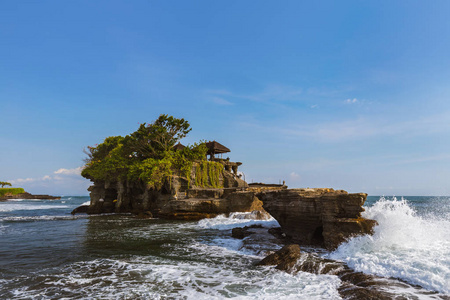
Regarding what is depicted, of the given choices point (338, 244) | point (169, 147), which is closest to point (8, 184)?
point (169, 147)

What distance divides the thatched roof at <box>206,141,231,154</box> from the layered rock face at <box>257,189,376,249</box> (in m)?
24.8

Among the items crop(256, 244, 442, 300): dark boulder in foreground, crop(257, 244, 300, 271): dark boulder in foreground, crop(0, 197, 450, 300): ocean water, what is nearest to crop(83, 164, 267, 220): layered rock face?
crop(0, 197, 450, 300): ocean water

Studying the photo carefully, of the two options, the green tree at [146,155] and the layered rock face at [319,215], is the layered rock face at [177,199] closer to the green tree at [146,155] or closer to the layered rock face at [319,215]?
the green tree at [146,155]

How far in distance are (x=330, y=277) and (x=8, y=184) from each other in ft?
404

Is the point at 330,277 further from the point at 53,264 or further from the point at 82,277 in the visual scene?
the point at 53,264

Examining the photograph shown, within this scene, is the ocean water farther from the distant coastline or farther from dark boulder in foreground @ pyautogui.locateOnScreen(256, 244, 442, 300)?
the distant coastline

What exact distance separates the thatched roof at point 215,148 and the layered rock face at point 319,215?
2481 cm

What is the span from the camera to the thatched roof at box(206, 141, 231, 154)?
1567 inches

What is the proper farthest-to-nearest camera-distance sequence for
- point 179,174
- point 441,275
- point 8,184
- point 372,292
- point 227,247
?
point 8,184
point 179,174
point 227,247
point 441,275
point 372,292

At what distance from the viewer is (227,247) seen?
12.3 m

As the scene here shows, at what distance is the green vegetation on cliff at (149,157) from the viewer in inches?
1194

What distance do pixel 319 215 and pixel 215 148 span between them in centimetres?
2865

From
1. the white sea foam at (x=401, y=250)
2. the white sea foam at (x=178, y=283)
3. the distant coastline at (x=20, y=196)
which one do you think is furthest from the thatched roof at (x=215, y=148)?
the distant coastline at (x=20, y=196)

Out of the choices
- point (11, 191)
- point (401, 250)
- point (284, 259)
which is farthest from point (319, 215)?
point (11, 191)
